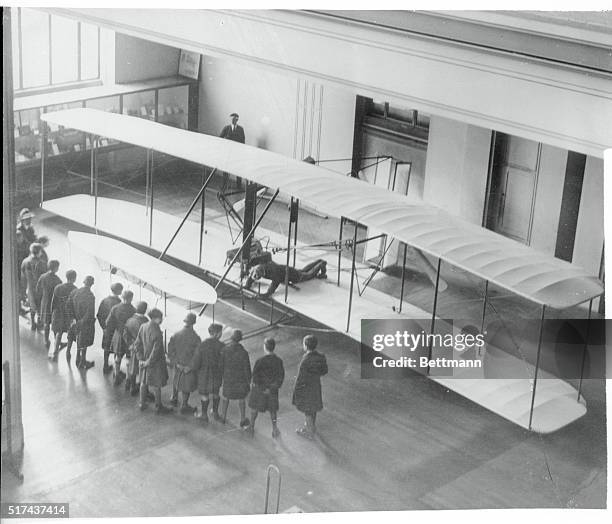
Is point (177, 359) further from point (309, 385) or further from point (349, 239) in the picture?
point (349, 239)

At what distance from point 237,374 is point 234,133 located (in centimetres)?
243

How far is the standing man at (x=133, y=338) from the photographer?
711cm

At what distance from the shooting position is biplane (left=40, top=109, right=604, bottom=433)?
6.43 m

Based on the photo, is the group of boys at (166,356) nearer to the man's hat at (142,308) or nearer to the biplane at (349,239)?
the man's hat at (142,308)

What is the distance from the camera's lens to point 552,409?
6852mm

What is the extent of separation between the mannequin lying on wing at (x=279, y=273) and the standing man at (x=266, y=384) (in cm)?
163

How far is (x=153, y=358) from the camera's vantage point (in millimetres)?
7004

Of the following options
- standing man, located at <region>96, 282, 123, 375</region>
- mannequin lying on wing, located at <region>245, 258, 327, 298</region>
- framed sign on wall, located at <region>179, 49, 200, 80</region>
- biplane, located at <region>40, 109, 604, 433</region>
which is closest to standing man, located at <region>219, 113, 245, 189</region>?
biplane, located at <region>40, 109, 604, 433</region>

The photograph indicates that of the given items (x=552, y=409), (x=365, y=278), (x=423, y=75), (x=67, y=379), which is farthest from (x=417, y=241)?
(x=67, y=379)

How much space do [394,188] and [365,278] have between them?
1.04 metres

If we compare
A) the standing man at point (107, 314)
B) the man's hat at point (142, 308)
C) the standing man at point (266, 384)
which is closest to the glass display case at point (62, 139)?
the standing man at point (107, 314)

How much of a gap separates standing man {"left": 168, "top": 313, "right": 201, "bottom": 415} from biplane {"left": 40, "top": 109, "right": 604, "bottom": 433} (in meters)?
0.95

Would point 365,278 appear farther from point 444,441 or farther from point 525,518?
point 525,518

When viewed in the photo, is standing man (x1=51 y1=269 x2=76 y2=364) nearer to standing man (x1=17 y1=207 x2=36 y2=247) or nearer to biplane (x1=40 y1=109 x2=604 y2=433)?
standing man (x1=17 y1=207 x2=36 y2=247)
